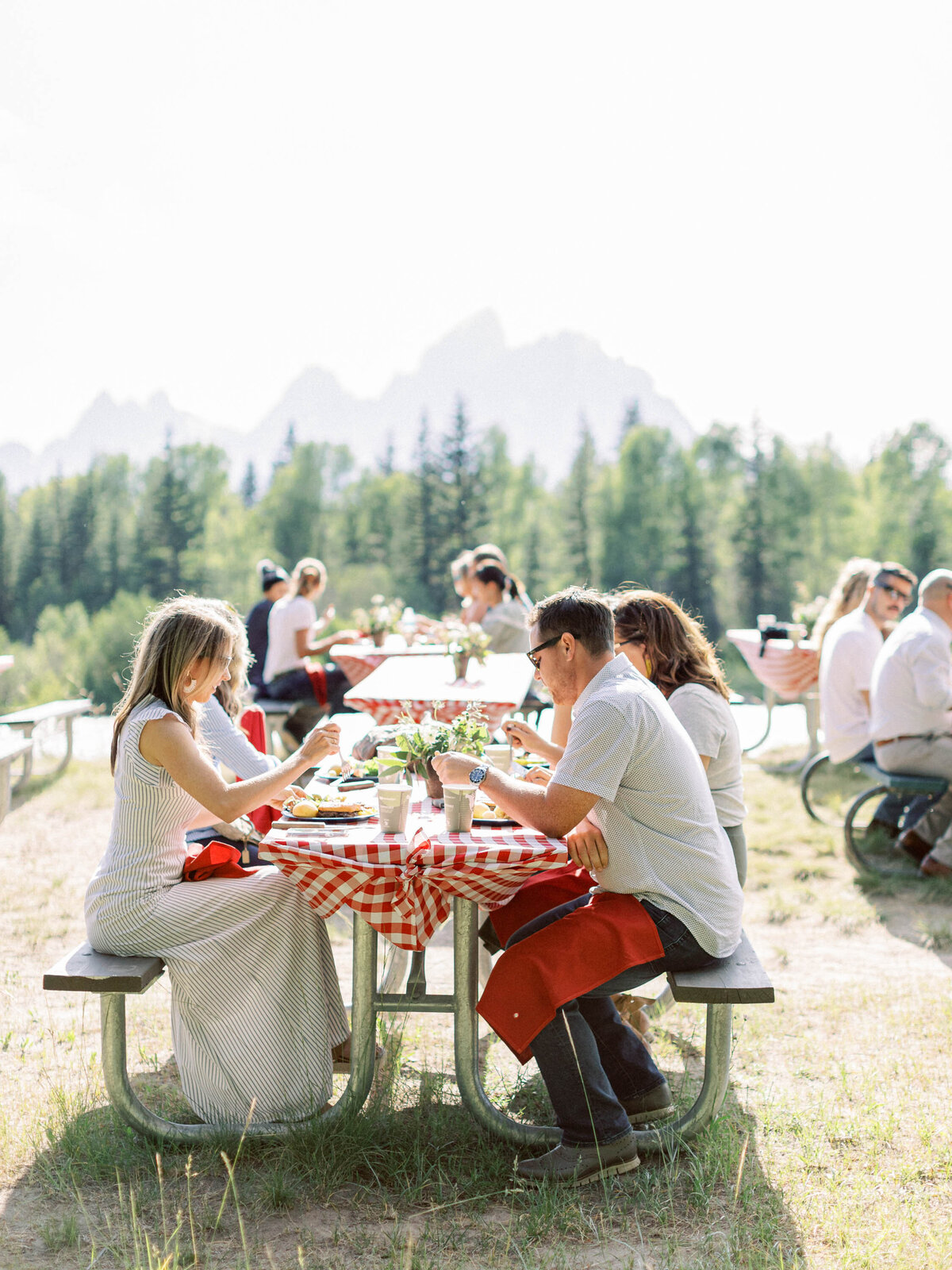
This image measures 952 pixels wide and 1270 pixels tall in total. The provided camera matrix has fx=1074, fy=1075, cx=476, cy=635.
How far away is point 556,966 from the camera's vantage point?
2.47 metres

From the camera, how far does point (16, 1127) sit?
2.81 m

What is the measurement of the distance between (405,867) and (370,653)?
487 cm

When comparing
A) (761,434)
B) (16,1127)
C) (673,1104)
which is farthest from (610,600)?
(761,434)

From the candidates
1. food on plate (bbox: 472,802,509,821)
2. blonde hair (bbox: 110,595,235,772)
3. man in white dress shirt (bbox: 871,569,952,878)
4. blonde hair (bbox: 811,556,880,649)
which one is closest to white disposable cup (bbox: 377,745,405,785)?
food on plate (bbox: 472,802,509,821)

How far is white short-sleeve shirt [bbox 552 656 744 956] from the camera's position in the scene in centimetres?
253

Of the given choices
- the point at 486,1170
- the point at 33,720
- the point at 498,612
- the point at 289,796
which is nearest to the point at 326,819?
the point at 289,796

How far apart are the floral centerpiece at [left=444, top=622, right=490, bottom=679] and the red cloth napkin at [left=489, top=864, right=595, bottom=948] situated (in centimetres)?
292

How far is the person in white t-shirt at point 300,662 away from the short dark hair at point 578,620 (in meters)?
5.22

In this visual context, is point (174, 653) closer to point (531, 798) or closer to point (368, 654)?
point (531, 798)

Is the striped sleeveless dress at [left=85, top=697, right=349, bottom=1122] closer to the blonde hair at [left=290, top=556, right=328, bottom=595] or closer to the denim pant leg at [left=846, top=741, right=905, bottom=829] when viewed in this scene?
the denim pant leg at [left=846, top=741, right=905, bottom=829]

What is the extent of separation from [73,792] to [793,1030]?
5.27 metres

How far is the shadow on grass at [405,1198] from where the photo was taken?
2.29 meters

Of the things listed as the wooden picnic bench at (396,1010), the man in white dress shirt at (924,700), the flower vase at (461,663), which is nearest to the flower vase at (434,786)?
the wooden picnic bench at (396,1010)

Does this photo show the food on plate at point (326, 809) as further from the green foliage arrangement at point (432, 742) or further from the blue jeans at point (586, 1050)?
the blue jeans at point (586, 1050)
